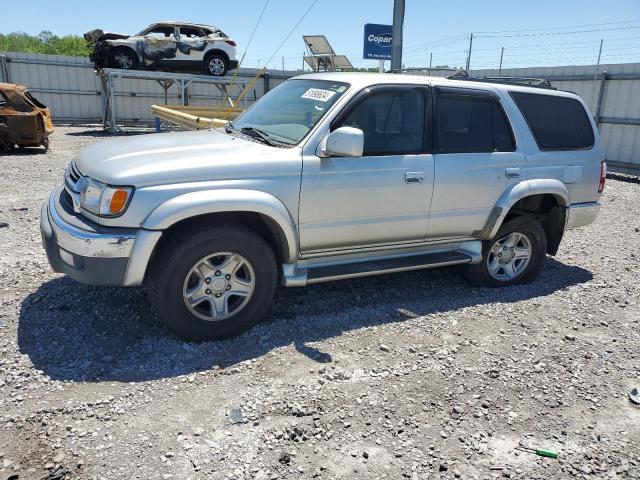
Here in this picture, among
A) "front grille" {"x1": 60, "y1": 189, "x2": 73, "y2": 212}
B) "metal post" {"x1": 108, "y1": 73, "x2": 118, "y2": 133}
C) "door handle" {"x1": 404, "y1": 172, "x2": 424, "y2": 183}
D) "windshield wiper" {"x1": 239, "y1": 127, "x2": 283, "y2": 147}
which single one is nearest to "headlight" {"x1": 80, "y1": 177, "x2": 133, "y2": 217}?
"front grille" {"x1": 60, "y1": 189, "x2": 73, "y2": 212}

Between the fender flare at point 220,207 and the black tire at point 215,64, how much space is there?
1670 cm

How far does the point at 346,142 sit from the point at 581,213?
10.0ft

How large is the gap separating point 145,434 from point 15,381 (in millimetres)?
1019

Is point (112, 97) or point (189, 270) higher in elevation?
point (112, 97)

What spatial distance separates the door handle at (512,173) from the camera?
488 centimetres

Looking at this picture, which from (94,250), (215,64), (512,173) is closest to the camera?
(94,250)

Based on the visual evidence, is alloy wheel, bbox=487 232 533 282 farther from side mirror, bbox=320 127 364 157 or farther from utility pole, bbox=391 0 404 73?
utility pole, bbox=391 0 404 73

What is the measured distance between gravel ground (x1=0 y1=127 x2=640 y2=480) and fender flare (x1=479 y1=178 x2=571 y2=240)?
682 mm

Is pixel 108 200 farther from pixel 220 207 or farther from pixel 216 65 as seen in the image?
pixel 216 65

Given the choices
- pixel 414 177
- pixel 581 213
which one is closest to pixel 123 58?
pixel 414 177

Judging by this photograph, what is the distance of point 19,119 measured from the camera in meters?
12.3

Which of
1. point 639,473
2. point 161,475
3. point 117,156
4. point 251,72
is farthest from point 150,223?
point 251,72

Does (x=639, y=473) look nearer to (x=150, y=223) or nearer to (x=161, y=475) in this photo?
(x=161, y=475)

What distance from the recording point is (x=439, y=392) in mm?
3436
